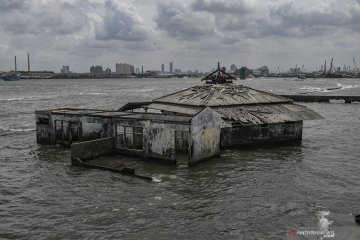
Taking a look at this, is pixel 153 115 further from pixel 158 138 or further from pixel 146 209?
pixel 146 209

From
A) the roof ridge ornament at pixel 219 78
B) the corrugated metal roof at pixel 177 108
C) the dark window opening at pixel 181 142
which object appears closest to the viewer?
the dark window opening at pixel 181 142

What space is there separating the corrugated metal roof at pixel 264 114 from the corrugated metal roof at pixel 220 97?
0.98m

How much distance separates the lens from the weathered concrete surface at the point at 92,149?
81.5 ft

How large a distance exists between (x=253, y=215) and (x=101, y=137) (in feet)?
49.0

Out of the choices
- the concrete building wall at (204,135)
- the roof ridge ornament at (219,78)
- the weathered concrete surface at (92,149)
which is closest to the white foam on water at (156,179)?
the concrete building wall at (204,135)

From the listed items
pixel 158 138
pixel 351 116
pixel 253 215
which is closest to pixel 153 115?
pixel 158 138

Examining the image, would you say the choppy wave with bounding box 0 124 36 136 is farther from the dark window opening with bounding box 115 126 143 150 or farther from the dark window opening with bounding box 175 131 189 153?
the dark window opening with bounding box 175 131 189 153

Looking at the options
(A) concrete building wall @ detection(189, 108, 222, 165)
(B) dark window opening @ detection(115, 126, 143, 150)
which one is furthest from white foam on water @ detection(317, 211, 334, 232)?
(B) dark window opening @ detection(115, 126, 143, 150)

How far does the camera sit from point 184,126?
23203 millimetres

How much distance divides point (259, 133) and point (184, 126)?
379 inches

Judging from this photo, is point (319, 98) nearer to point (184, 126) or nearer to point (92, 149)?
point (184, 126)

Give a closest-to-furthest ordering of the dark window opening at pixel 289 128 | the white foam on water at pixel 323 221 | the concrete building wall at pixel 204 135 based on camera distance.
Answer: the white foam on water at pixel 323 221 < the concrete building wall at pixel 204 135 < the dark window opening at pixel 289 128

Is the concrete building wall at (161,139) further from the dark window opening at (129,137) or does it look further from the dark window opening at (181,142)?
the dark window opening at (181,142)

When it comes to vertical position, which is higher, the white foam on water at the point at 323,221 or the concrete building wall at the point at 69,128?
the concrete building wall at the point at 69,128
